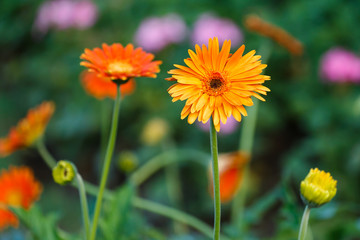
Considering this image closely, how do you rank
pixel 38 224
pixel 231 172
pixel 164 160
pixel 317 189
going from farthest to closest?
pixel 164 160 < pixel 231 172 < pixel 38 224 < pixel 317 189

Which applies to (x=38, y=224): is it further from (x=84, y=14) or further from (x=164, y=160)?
(x=84, y=14)

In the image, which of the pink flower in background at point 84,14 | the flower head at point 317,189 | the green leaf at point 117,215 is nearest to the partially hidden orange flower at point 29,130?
the green leaf at point 117,215

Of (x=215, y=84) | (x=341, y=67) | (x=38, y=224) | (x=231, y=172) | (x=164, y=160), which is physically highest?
(x=341, y=67)

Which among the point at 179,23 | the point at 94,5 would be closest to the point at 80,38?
the point at 94,5

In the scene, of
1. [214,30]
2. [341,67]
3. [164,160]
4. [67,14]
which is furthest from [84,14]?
[341,67]

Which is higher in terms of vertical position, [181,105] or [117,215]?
[181,105]

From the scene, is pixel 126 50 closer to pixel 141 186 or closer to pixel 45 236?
pixel 45 236
